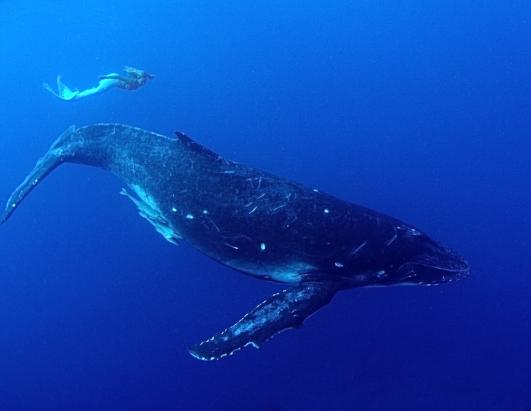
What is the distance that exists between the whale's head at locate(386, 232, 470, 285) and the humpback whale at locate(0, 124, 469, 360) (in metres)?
0.02

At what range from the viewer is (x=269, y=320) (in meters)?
7.24

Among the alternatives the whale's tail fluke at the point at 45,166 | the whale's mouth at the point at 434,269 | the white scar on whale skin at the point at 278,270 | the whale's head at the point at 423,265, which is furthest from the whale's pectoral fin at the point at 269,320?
the whale's tail fluke at the point at 45,166

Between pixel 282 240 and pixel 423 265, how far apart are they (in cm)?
250

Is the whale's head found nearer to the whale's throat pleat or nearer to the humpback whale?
the humpback whale

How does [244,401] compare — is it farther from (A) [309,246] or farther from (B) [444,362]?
(A) [309,246]

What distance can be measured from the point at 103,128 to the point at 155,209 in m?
2.66

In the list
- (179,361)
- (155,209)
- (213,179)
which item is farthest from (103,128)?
(179,361)

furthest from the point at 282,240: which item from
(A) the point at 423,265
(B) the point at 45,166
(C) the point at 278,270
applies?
(B) the point at 45,166

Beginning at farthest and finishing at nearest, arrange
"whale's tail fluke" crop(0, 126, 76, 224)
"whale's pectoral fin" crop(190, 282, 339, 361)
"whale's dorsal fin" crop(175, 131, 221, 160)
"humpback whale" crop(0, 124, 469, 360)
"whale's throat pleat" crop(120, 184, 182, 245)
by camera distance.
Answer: "whale's tail fluke" crop(0, 126, 76, 224) < "whale's throat pleat" crop(120, 184, 182, 245) < "whale's dorsal fin" crop(175, 131, 221, 160) < "humpback whale" crop(0, 124, 469, 360) < "whale's pectoral fin" crop(190, 282, 339, 361)

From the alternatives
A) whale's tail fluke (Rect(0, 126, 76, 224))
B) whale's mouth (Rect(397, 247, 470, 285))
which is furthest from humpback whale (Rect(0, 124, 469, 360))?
whale's tail fluke (Rect(0, 126, 76, 224))

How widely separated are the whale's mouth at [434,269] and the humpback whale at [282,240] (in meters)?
0.02

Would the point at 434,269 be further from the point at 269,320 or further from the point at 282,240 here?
the point at 269,320

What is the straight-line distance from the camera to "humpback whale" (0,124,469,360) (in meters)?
7.45

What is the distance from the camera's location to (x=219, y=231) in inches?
327
